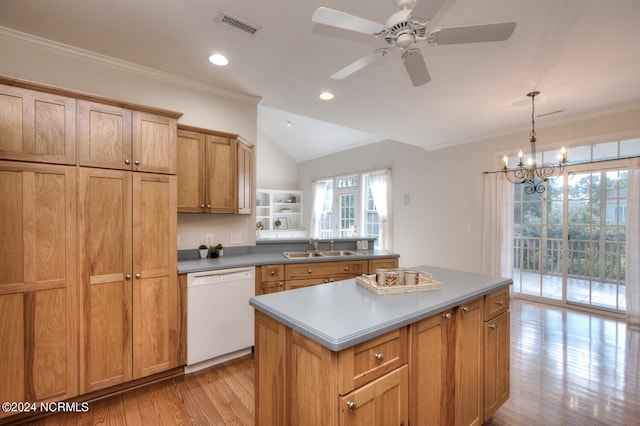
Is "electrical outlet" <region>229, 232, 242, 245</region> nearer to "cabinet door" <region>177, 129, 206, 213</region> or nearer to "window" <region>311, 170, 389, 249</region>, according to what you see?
"cabinet door" <region>177, 129, 206, 213</region>

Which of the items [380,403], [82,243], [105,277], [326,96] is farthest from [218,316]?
[326,96]

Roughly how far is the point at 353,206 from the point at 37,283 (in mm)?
5820

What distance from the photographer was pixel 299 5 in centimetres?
182

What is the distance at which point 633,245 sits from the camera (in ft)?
11.3

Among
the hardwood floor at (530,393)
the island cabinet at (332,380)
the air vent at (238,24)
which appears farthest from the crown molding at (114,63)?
the hardwood floor at (530,393)

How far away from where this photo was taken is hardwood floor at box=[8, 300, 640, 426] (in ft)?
6.25

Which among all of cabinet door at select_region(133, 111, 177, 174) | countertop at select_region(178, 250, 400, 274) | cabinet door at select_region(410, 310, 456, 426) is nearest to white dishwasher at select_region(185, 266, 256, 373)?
countertop at select_region(178, 250, 400, 274)

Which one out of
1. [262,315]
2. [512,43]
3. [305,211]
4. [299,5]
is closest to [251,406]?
[262,315]

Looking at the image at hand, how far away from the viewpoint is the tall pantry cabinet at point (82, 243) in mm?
1777

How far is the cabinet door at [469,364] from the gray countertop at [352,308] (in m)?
0.11

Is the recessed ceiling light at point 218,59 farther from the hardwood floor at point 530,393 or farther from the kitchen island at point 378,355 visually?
the hardwood floor at point 530,393

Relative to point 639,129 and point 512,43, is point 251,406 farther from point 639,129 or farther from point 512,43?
point 639,129

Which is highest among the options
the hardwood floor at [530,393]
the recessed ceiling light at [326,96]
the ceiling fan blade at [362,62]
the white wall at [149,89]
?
the recessed ceiling light at [326,96]

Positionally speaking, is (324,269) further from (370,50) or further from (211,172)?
(370,50)
